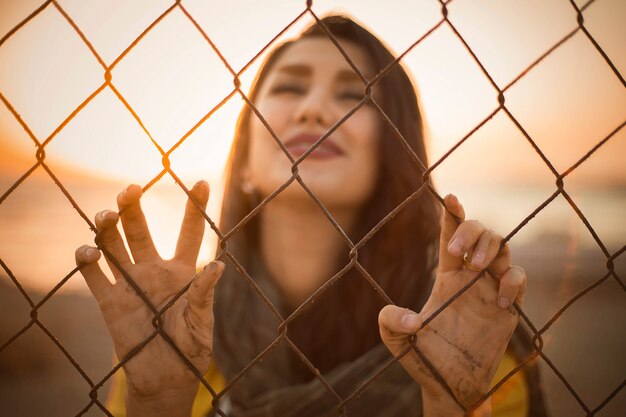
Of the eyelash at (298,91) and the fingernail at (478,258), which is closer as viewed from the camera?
the fingernail at (478,258)

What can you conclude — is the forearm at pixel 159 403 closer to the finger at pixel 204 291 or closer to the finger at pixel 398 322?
the finger at pixel 204 291

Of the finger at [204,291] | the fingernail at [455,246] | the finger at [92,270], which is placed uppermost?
the finger at [92,270]

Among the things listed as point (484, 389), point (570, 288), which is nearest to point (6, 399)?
point (484, 389)

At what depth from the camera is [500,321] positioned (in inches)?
35.2

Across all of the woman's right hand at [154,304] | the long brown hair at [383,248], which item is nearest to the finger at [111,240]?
the woman's right hand at [154,304]

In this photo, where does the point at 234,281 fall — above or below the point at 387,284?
above

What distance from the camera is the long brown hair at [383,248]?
1.78 meters

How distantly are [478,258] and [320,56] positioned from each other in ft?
3.71

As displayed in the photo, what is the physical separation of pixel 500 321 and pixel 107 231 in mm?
718

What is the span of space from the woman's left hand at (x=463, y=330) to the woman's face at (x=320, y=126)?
84 centimetres

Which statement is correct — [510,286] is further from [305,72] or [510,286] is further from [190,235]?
[305,72]

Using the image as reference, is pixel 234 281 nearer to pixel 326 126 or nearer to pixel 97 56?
pixel 326 126

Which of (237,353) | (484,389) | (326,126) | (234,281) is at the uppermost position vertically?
(326,126)

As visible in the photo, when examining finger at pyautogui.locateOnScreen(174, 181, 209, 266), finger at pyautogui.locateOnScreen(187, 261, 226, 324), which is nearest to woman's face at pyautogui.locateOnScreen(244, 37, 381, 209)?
finger at pyautogui.locateOnScreen(174, 181, 209, 266)
